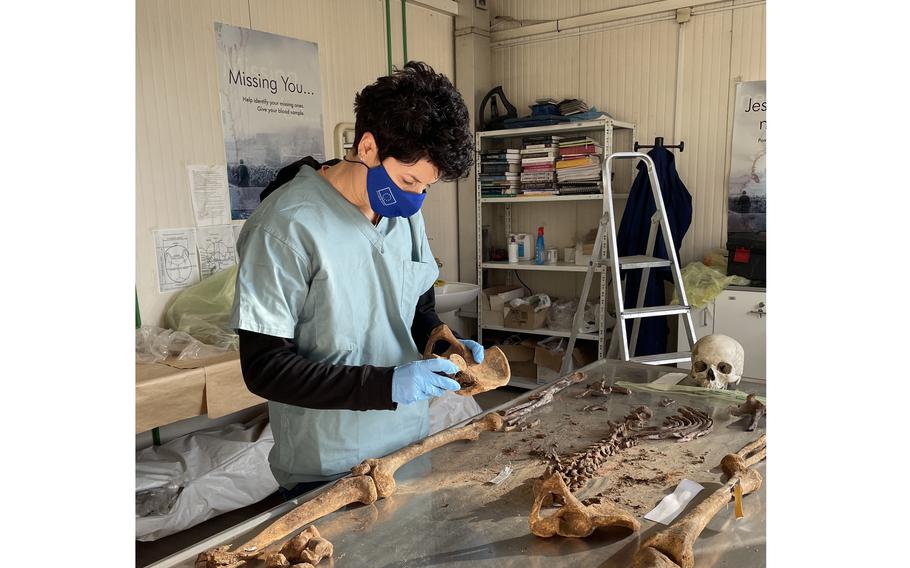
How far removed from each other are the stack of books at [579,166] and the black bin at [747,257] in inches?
44.0

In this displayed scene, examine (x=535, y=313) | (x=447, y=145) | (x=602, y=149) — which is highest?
(x=602, y=149)

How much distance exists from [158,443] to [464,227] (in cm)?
344

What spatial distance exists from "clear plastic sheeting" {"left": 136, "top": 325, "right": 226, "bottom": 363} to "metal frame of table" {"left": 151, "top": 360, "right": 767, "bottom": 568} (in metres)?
2.17

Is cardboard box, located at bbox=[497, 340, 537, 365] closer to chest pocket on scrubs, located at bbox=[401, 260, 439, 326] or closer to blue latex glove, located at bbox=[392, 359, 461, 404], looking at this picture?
chest pocket on scrubs, located at bbox=[401, 260, 439, 326]

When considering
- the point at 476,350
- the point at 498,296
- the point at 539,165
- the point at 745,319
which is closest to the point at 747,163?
the point at 745,319

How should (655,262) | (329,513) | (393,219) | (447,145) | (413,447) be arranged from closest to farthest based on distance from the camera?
(329,513), (447,145), (413,447), (393,219), (655,262)

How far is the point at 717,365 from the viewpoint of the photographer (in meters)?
2.59

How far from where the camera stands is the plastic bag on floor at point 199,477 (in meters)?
3.37

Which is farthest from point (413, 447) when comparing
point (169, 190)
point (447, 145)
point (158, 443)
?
point (169, 190)

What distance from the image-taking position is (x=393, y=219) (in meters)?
2.00

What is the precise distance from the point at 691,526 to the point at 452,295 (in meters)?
3.83

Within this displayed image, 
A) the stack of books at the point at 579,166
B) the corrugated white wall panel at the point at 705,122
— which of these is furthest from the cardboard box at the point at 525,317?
the corrugated white wall panel at the point at 705,122

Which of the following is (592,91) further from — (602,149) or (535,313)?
(535,313)

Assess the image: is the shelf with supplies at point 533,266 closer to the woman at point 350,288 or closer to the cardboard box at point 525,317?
the cardboard box at point 525,317
